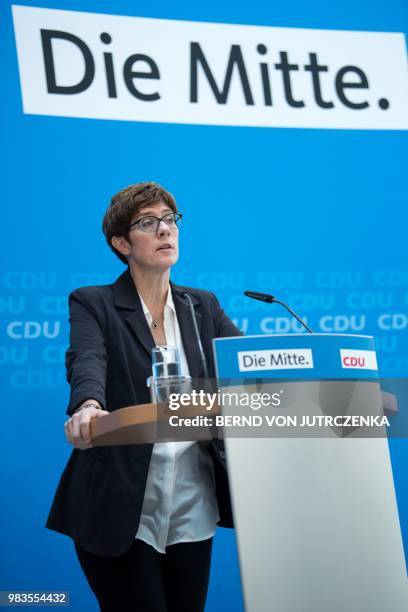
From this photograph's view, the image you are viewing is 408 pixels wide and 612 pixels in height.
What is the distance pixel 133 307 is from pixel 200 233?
1.51 m

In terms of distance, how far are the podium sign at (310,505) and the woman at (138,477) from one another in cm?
37

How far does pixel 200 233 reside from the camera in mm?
3611

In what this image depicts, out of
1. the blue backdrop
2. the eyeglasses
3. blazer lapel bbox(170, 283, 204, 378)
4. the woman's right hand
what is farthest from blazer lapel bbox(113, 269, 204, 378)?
the blue backdrop

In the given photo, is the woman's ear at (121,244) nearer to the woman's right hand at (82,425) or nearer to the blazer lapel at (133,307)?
the blazer lapel at (133,307)

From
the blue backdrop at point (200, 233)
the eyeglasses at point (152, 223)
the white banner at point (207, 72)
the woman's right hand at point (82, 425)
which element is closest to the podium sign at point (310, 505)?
the woman's right hand at point (82, 425)

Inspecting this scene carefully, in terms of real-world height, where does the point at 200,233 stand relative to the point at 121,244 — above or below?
above

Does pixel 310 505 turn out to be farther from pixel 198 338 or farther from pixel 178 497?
pixel 198 338

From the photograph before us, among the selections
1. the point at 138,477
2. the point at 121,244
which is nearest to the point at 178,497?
the point at 138,477

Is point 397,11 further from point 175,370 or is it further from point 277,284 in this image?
point 175,370

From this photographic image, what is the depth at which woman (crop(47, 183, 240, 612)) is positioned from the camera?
1875mm

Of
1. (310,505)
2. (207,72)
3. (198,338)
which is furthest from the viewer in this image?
(207,72)

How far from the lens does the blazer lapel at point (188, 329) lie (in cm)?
209

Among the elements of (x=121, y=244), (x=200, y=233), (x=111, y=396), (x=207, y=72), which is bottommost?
(x=111, y=396)

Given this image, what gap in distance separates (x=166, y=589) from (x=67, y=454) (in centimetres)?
143
